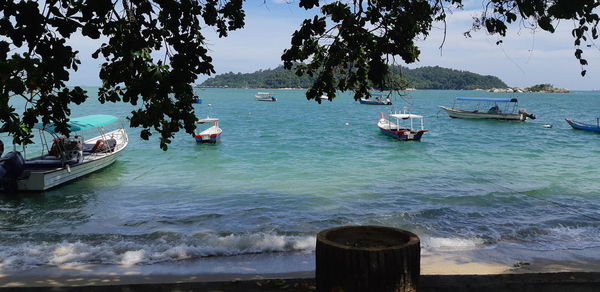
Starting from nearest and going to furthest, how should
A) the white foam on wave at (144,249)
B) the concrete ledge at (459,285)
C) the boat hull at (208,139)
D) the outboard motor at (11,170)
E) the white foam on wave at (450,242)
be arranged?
the concrete ledge at (459,285) → the white foam on wave at (144,249) → the white foam on wave at (450,242) → the outboard motor at (11,170) → the boat hull at (208,139)

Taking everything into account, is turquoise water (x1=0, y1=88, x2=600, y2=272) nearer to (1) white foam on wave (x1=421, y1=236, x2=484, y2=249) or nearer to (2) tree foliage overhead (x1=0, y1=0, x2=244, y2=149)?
(1) white foam on wave (x1=421, y1=236, x2=484, y2=249)

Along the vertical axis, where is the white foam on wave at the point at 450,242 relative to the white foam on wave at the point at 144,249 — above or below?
below

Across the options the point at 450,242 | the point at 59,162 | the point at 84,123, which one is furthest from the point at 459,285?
the point at 84,123

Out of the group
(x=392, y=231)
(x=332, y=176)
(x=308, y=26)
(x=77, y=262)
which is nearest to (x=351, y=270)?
(x=392, y=231)

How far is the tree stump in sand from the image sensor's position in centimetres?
335

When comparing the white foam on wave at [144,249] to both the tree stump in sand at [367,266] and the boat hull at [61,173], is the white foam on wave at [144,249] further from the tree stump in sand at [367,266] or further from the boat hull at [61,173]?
the boat hull at [61,173]

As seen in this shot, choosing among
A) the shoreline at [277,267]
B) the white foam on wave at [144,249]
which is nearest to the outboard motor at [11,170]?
the white foam on wave at [144,249]

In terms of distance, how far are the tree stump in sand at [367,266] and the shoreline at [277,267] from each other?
13.4ft

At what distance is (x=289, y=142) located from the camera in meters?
32.1

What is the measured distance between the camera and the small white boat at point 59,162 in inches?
610

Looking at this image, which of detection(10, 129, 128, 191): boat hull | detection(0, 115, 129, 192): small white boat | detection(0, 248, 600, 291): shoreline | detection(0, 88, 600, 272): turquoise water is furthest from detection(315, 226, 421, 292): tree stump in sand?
detection(10, 129, 128, 191): boat hull

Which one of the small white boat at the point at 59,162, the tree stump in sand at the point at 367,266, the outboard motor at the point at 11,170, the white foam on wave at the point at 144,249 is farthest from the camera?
the small white boat at the point at 59,162

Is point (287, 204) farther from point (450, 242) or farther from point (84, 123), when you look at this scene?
point (84, 123)

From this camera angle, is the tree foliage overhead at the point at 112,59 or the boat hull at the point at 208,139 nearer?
the tree foliage overhead at the point at 112,59
